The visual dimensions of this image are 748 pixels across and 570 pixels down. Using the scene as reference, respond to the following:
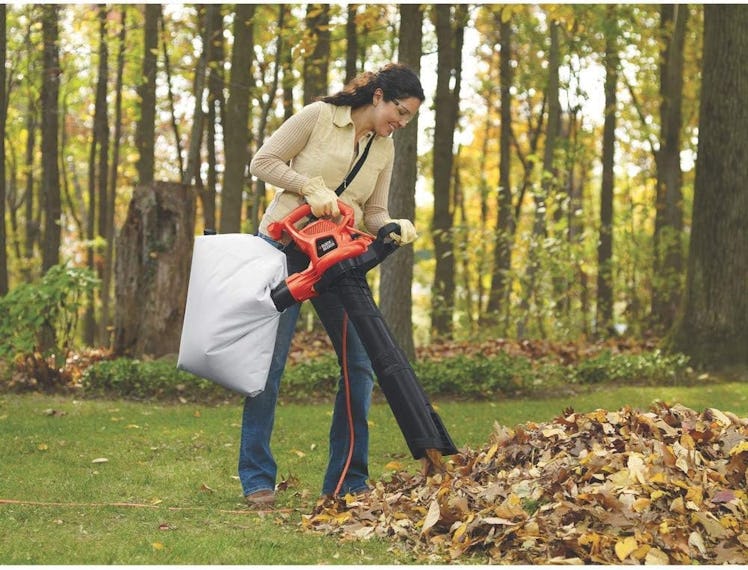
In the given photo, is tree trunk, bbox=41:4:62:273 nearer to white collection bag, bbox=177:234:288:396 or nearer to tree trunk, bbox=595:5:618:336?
tree trunk, bbox=595:5:618:336

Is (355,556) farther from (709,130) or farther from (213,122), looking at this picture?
(213,122)

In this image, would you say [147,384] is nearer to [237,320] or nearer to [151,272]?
[151,272]

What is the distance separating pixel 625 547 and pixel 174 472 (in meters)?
3.03

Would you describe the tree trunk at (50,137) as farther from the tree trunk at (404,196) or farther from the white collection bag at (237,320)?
the white collection bag at (237,320)

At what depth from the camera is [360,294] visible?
15.9 ft

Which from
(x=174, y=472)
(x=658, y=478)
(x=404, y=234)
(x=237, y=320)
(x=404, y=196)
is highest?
(x=404, y=196)

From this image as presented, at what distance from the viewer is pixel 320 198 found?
4.76 m

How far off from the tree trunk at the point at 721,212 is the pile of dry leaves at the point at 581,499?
484 cm

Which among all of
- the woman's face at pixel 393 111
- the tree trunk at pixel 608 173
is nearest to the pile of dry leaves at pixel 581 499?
the woman's face at pixel 393 111

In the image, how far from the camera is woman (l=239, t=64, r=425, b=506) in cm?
489

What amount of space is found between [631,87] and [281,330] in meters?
16.3

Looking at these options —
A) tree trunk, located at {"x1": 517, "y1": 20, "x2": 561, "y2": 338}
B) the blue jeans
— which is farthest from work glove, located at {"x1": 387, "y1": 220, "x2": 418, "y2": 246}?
tree trunk, located at {"x1": 517, "y1": 20, "x2": 561, "y2": 338}

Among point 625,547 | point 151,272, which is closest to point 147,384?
point 151,272

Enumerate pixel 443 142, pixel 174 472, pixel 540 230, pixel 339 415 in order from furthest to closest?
1. pixel 443 142
2. pixel 540 230
3. pixel 174 472
4. pixel 339 415
